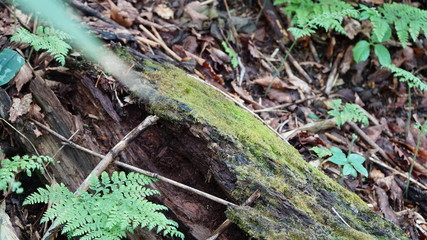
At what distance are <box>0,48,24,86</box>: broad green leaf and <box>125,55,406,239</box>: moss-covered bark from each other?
36.1 inches

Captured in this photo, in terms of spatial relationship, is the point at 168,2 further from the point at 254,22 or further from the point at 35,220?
the point at 35,220

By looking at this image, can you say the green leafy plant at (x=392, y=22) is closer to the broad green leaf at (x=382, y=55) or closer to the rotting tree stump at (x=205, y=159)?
the broad green leaf at (x=382, y=55)

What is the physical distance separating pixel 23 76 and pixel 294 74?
326 centimetres

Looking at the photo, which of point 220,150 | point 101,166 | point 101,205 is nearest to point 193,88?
point 220,150

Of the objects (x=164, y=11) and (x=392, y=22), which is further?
(x=164, y=11)

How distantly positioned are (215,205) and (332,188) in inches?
33.9

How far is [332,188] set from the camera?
2.79 meters

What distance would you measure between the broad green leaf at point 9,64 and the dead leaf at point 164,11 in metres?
2.02

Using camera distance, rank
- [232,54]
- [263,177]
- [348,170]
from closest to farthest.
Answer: [263,177], [348,170], [232,54]

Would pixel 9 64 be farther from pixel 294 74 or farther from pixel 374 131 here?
pixel 374 131

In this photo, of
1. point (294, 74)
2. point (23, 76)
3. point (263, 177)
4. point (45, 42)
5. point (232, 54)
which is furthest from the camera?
point (294, 74)

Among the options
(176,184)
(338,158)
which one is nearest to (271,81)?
(338,158)

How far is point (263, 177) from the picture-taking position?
2.60 meters

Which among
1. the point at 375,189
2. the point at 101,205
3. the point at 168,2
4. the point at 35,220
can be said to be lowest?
the point at 375,189
